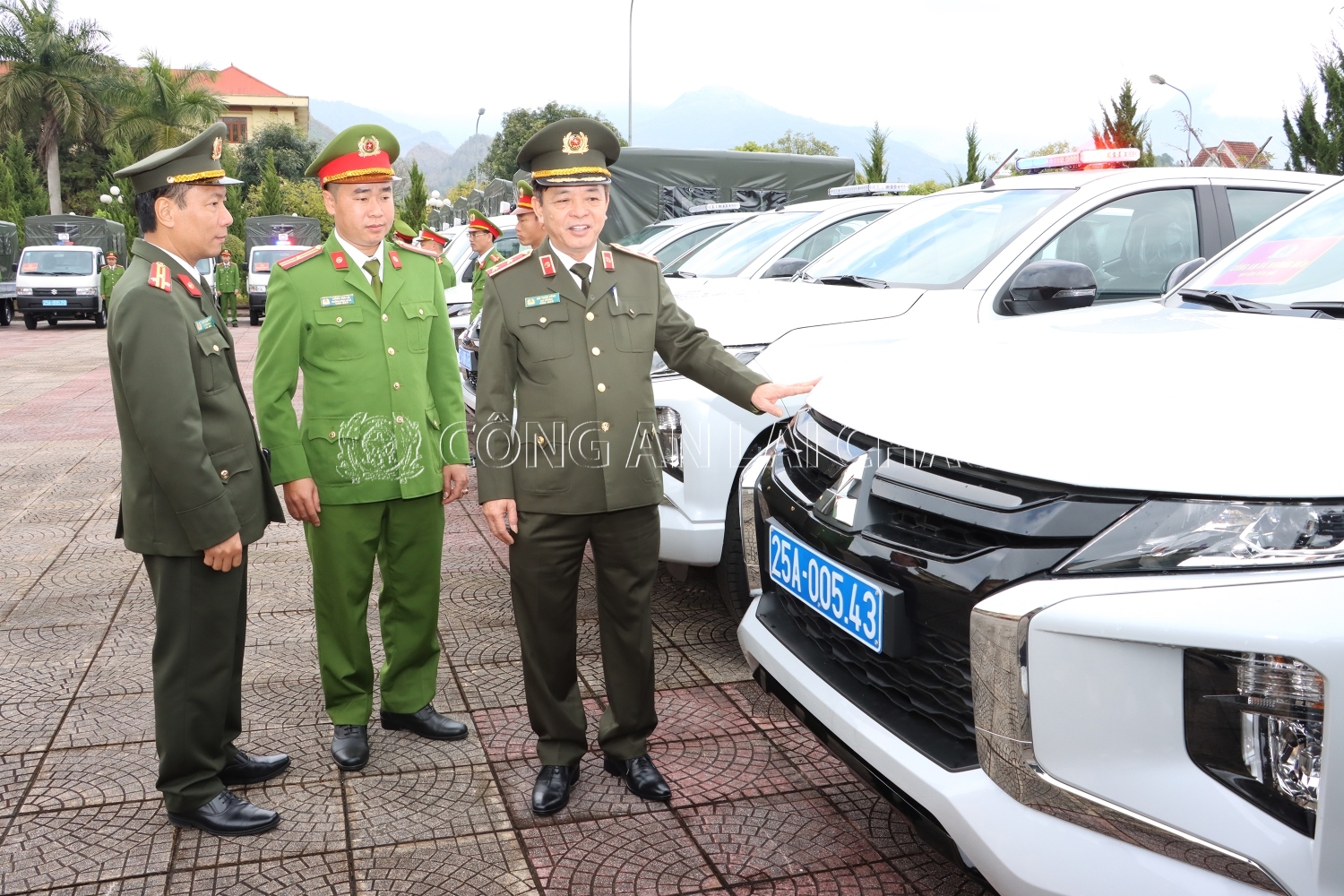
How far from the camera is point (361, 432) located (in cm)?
304

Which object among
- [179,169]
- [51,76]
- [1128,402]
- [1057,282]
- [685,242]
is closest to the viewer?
[1128,402]

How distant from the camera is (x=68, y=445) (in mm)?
8391

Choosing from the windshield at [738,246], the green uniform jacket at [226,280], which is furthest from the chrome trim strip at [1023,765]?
the green uniform jacket at [226,280]

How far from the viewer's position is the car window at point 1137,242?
4156mm

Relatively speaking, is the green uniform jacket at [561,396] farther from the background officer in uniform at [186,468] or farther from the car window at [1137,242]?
the car window at [1137,242]

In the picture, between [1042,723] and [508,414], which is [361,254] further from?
[1042,723]

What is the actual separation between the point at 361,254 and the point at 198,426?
0.78 m

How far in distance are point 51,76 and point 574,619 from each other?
161 ft

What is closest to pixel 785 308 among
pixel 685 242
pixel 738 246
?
pixel 738 246

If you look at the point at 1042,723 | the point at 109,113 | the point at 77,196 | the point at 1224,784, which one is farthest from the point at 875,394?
the point at 77,196

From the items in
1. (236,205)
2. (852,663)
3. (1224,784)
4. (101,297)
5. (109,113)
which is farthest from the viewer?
(236,205)

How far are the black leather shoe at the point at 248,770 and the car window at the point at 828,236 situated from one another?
475cm

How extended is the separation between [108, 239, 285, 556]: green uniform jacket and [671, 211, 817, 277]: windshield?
4.37 m

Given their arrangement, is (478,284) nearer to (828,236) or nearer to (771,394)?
(828,236)
